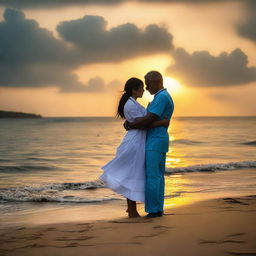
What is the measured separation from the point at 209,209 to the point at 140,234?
6.37ft

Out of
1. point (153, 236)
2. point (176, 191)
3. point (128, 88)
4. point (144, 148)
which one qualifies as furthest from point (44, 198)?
point (153, 236)

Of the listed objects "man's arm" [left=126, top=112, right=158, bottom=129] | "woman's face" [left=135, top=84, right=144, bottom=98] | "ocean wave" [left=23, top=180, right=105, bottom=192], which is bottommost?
"ocean wave" [left=23, top=180, right=105, bottom=192]

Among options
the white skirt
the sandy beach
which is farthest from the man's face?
the sandy beach

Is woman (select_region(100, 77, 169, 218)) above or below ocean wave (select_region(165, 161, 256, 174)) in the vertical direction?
above

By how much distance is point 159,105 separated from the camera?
19.7 ft

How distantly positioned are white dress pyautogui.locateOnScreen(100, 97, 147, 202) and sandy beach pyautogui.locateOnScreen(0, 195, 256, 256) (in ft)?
1.48

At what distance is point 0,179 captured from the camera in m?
15.6

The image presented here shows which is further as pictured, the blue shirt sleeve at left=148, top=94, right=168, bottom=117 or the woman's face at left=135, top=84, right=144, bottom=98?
the woman's face at left=135, top=84, right=144, bottom=98

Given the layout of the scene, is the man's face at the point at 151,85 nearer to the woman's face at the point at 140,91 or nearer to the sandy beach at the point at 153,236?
the woman's face at the point at 140,91

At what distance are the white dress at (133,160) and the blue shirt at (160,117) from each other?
14 centimetres

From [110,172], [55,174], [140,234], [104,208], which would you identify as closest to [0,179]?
[55,174]

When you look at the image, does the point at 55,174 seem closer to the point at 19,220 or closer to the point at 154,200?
the point at 19,220

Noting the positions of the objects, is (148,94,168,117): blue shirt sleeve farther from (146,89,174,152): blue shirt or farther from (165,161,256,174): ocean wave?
(165,161,256,174): ocean wave

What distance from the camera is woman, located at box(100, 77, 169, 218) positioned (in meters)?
6.20
